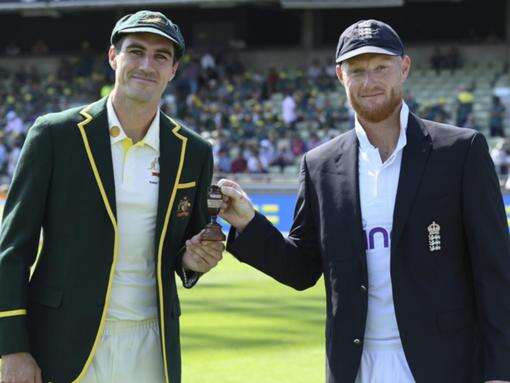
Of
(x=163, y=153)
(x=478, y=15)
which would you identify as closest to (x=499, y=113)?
(x=478, y=15)

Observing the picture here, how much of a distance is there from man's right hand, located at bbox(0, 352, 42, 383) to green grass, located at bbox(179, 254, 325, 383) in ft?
14.7

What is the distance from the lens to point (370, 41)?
423cm

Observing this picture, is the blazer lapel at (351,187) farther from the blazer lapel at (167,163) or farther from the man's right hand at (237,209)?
the blazer lapel at (167,163)

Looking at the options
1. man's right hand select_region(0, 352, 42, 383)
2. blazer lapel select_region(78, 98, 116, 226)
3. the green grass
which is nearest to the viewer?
man's right hand select_region(0, 352, 42, 383)

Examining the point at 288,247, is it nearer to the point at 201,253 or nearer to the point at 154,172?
the point at 201,253

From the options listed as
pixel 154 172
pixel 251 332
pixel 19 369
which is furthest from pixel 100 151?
pixel 251 332

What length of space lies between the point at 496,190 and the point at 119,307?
1.59 metres

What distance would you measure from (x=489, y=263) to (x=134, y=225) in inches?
56.8

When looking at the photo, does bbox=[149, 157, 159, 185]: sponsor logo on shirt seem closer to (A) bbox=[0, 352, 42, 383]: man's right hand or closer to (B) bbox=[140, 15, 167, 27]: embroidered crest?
(B) bbox=[140, 15, 167, 27]: embroidered crest

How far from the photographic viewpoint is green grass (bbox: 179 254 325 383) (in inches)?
351

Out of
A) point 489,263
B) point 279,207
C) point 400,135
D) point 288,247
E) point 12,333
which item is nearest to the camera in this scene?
point 489,263

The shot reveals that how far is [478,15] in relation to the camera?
35844mm

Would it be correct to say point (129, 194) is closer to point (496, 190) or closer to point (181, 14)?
point (496, 190)

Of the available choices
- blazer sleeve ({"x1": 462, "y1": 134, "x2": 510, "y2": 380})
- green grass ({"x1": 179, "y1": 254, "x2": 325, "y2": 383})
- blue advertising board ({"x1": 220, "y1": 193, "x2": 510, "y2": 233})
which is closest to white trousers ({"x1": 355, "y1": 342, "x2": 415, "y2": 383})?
blazer sleeve ({"x1": 462, "y1": 134, "x2": 510, "y2": 380})
